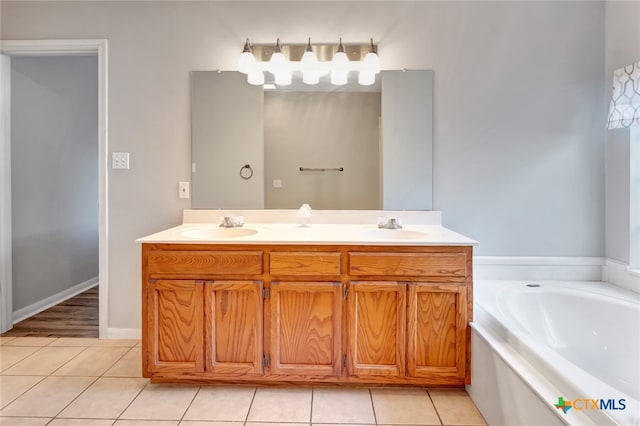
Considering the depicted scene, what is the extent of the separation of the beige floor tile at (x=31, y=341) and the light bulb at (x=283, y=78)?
2302mm

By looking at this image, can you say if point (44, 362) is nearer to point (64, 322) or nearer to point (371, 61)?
point (64, 322)

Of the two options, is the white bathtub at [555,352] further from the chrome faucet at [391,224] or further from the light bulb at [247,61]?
the light bulb at [247,61]

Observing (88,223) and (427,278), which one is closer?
(427,278)

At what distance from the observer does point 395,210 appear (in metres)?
2.37

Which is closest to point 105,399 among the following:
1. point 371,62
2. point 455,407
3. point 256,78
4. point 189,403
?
point 189,403

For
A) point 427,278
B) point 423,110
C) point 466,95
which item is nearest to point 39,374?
point 427,278

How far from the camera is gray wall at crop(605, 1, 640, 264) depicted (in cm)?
209

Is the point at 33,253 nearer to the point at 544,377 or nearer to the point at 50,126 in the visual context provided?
the point at 50,126

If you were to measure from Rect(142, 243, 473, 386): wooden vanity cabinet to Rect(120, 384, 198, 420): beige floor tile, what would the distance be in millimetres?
88

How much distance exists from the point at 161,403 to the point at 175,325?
363 mm

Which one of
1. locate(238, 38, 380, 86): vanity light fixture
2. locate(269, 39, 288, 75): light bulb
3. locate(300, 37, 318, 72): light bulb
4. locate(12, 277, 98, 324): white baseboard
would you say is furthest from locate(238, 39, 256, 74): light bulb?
locate(12, 277, 98, 324): white baseboard

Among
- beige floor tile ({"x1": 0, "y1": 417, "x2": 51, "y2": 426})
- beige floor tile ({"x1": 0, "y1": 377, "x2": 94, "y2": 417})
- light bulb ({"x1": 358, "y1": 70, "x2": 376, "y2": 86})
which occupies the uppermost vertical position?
light bulb ({"x1": 358, "y1": 70, "x2": 376, "y2": 86})

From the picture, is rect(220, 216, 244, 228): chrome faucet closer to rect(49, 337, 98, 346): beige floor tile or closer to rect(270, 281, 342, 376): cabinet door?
rect(270, 281, 342, 376): cabinet door

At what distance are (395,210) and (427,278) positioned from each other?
2.21ft
